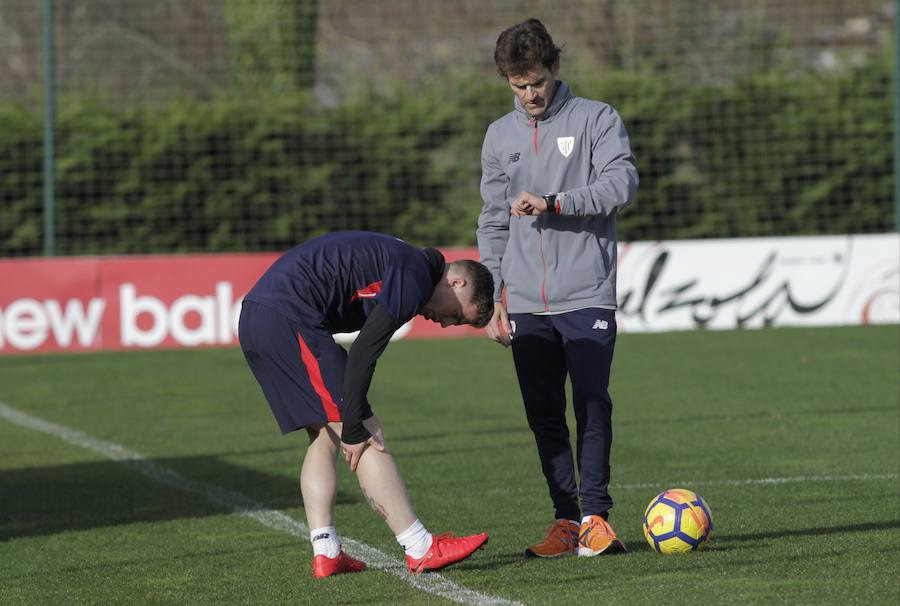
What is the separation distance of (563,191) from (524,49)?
0.59m

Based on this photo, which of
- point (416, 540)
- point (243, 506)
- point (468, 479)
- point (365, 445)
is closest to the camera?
point (365, 445)

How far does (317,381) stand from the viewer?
5746 mm

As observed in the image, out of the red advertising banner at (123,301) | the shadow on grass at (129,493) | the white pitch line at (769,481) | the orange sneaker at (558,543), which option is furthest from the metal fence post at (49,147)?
the orange sneaker at (558,543)

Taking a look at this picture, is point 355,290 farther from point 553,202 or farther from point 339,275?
point 553,202

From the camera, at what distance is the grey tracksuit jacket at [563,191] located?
20.4 feet

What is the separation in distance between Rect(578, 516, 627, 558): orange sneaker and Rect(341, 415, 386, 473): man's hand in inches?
36.7

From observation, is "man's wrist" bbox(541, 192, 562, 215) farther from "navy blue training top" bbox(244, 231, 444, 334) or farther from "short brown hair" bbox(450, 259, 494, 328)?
"navy blue training top" bbox(244, 231, 444, 334)

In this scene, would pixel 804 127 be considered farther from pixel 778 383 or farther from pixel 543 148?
pixel 543 148

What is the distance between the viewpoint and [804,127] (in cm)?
2058

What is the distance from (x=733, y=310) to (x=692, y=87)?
182 inches

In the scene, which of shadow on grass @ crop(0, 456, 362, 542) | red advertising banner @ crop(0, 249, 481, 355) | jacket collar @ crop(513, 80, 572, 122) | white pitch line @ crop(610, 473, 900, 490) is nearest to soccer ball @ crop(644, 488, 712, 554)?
jacket collar @ crop(513, 80, 572, 122)

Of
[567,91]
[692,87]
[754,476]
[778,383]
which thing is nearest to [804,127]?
[692,87]

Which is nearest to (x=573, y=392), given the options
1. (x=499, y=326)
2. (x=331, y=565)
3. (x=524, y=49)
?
(x=499, y=326)

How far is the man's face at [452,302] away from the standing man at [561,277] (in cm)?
52
